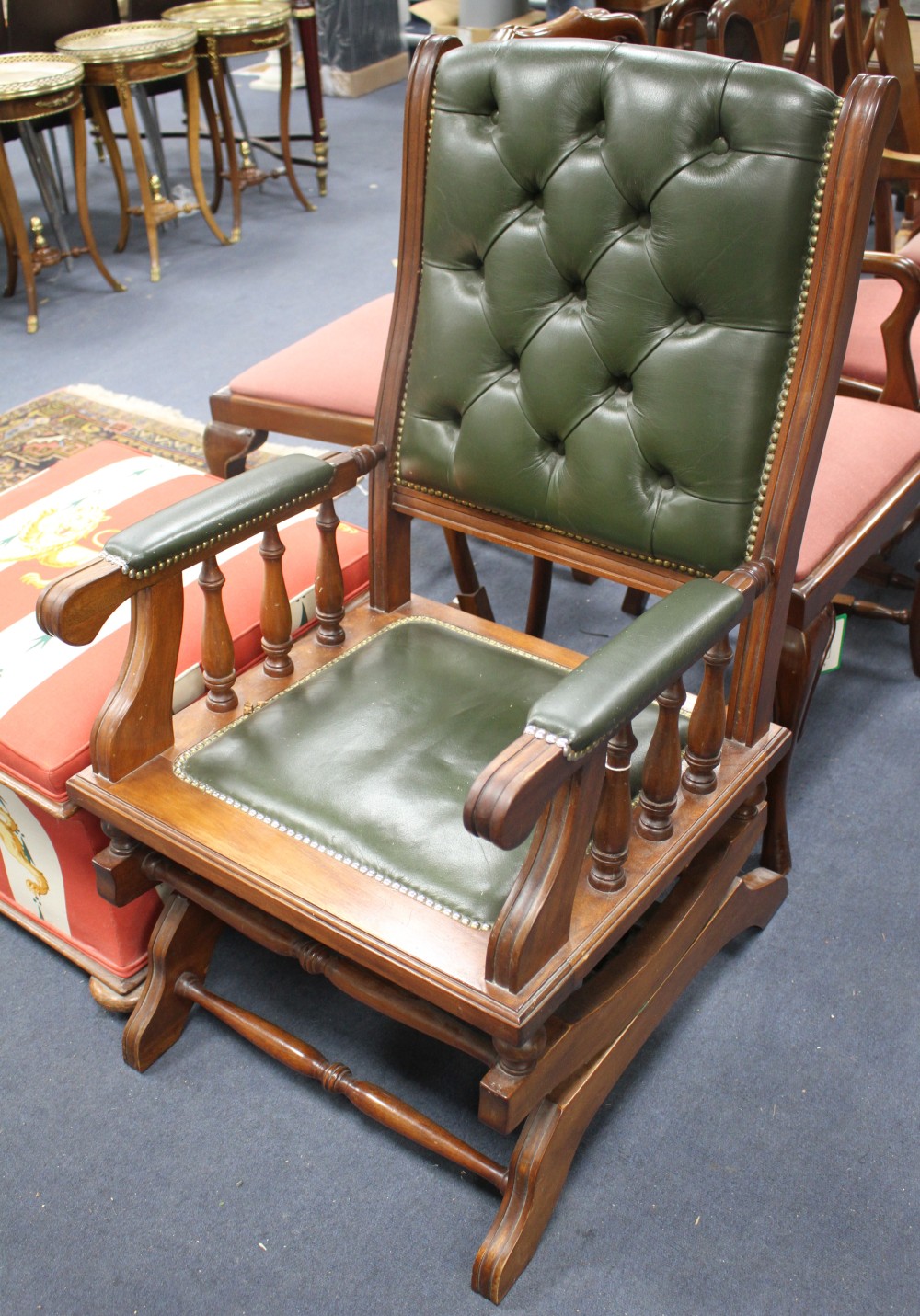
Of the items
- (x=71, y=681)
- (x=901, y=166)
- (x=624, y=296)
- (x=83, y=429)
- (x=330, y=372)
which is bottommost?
(x=83, y=429)

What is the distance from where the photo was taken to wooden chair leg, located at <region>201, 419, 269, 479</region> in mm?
2342

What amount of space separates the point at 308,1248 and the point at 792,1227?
57cm

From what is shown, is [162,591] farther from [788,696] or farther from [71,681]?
[788,696]

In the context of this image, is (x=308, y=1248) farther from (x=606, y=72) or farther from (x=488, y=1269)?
(x=606, y=72)

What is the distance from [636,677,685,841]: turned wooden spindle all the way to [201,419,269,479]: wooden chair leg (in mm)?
1277

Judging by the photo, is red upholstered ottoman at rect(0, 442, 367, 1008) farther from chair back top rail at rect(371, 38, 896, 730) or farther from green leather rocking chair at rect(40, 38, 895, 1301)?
chair back top rail at rect(371, 38, 896, 730)

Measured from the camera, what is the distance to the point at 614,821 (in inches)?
49.0

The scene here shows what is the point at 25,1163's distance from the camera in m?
1.50

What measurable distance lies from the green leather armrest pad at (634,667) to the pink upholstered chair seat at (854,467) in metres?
0.50

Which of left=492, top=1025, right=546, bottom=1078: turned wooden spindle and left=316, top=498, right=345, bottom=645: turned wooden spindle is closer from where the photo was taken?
left=492, top=1025, right=546, bottom=1078: turned wooden spindle

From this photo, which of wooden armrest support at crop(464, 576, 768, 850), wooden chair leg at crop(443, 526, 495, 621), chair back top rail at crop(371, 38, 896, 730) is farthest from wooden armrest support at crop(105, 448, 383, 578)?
wooden chair leg at crop(443, 526, 495, 621)

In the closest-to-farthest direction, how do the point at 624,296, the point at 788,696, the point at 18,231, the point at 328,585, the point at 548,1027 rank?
the point at 548,1027 < the point at 624,296 < the point at 328,585 < the point at 788,696 < the point at 18,231

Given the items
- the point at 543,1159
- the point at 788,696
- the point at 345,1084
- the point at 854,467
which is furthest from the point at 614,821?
the point at 854,467

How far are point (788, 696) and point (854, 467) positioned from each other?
0.40 meters
